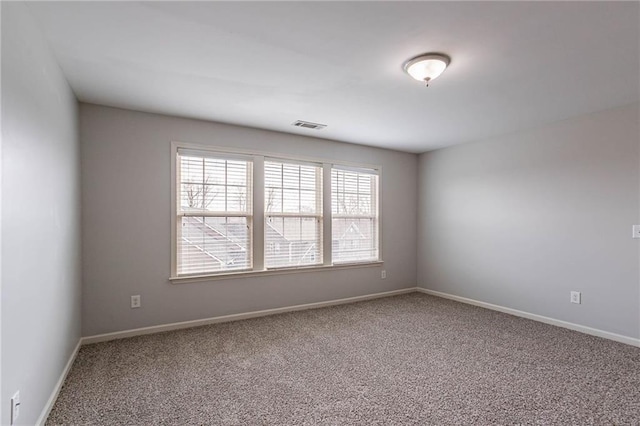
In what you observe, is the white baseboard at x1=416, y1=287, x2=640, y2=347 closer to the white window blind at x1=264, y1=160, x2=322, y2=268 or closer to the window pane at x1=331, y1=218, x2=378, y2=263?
the window pane at x1=331, y1=218, x2=378, y2=263

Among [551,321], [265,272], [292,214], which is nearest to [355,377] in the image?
[265,272]

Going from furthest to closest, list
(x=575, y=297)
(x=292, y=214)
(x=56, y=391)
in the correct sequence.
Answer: (x=292, y=214) < (x=575, y=297) < (x=56, y=391)

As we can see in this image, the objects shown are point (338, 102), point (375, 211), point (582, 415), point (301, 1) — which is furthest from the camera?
point (375, 211)

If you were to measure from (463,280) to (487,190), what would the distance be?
1.37 m

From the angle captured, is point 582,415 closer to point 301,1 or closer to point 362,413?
point 362,413

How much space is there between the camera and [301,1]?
179 centimetres

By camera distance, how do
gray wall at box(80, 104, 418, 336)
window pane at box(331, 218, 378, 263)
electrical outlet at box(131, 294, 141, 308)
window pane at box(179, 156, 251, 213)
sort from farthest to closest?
window pane at box(331, 218, 378, 263)
window pane at box(179, 156, 251, 213)
electrical outlet at box(131, 294, 141, 308)
gray wall at box(80, 104, 418, 336)

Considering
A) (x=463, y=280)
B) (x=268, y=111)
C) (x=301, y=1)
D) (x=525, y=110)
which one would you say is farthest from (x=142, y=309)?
(x=525, y=110)

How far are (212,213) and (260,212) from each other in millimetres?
595

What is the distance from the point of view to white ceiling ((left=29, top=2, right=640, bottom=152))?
6.22 ft

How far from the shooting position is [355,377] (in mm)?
2588

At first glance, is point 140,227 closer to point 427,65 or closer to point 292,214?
point 292,214

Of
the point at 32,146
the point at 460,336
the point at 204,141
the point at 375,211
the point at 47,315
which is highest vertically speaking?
the point at 204,141

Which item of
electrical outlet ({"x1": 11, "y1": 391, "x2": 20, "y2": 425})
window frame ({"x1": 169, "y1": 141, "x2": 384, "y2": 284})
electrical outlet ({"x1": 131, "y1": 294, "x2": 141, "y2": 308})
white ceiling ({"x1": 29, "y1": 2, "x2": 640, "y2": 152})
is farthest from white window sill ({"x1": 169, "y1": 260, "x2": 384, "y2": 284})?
electrical outlet ({"x1": 11, "y1": 391, "x2": 20, "y2": 425})
